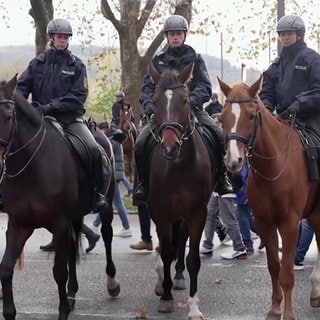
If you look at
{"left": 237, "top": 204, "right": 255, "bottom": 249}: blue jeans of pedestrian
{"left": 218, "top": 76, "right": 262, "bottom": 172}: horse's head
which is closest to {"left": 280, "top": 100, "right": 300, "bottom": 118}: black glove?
{"left": 218, "top": 76, "right": 262, "bottom": 172}: horse's head

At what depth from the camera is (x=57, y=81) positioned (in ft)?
23.7

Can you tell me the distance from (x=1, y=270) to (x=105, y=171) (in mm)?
1834

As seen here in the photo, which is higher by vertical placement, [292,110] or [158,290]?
[292,110]

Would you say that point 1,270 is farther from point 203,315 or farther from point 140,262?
point 140,262

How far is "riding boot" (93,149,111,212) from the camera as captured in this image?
720 cm

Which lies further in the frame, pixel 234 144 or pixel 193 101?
pixel 193 101

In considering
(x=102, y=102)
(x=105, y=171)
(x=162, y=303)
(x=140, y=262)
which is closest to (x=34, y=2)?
(x=140, y=262)

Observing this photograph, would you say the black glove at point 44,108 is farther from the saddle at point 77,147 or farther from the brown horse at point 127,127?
the brown horse at point 127,127

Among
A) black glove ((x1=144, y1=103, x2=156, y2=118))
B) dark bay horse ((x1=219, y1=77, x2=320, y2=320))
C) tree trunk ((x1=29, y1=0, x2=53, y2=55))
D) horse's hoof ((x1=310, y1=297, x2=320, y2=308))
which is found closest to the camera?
dark bay horse ((x1=219, y1=77, x2=320, y2=320))

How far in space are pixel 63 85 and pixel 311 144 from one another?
270 cm

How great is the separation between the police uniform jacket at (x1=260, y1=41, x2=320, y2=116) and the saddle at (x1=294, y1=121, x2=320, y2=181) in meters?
0.16

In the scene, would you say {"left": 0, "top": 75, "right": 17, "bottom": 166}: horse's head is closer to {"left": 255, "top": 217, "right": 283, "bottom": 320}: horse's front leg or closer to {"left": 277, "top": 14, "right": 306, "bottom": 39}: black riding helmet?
{"left": 255, "top": 217, "right": 283, "bottom": 320}: horse's front leg

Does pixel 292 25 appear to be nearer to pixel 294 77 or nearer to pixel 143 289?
pixel 294 77

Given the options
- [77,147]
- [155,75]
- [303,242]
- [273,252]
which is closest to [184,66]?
[155,75]
